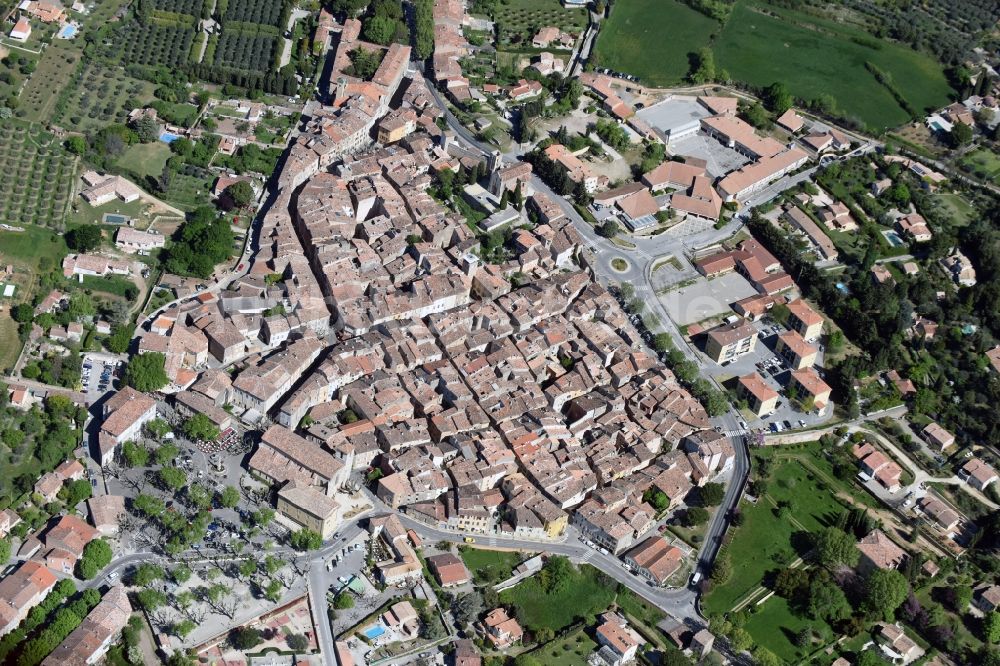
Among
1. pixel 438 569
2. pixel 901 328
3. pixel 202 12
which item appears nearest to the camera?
pixel 438 569

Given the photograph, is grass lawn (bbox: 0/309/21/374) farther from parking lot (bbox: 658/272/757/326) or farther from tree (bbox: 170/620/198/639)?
parking lot (bbox: 658/272/757/326)

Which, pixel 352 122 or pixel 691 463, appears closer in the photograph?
pixel 691 463

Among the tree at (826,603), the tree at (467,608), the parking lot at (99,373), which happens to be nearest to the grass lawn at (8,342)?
the parking lot at (99,373)

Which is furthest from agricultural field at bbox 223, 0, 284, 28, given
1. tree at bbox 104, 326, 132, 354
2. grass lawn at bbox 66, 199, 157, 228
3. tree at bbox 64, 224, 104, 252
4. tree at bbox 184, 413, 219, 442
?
tree at bbox 184, 413, 219, 442

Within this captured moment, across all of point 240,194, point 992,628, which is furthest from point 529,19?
point 992,628

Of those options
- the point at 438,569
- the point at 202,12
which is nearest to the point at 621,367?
the point at 438,569

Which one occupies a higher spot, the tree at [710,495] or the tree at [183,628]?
the tree at [710,495]

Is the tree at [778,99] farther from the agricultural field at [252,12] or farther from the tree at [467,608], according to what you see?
the tree at [467,608]

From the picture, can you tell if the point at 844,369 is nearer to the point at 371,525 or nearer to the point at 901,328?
the point at 901,328
